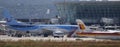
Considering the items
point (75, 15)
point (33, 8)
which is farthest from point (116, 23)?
point (33, 8)

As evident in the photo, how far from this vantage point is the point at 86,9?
11088cm

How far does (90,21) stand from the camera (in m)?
110

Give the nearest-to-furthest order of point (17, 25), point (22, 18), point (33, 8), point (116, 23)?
point (17, 25) → point (116, 23) → point (22, 18) → point (33, 8)

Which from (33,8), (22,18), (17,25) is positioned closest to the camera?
(17,25)

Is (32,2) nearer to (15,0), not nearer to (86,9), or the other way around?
(15,0)

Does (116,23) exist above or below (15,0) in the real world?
below

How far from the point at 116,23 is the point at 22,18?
1931 inches

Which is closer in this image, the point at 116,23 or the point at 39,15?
the point at 116,23

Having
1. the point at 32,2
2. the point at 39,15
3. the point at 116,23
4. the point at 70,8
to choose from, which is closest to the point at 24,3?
the point at 32,2

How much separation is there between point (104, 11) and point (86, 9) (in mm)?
6225

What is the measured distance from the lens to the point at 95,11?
111312mm

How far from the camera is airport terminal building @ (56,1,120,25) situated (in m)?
110

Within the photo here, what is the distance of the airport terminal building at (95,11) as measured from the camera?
362ft

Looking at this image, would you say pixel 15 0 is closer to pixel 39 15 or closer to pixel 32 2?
pixel 32 2
